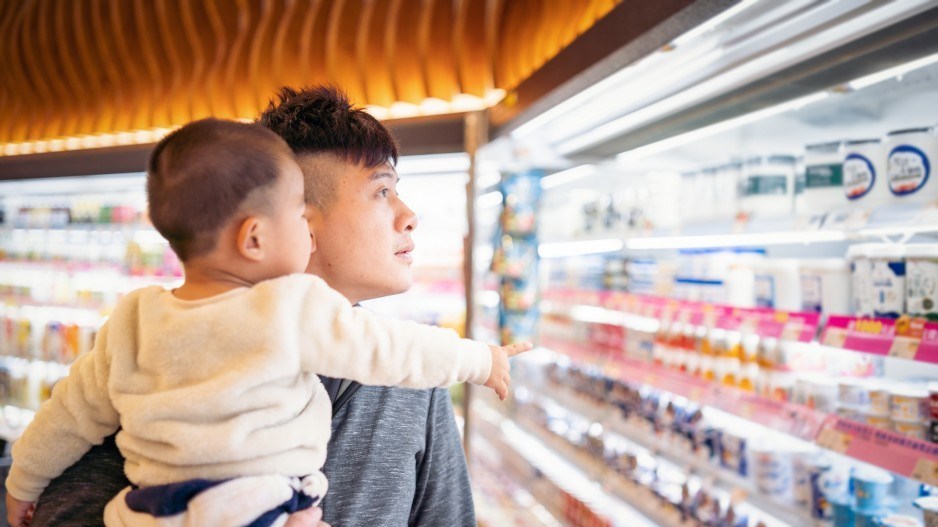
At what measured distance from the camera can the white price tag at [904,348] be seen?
5.07 feet

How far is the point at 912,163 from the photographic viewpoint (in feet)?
5.54

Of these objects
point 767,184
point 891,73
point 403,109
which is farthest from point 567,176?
point 891,73

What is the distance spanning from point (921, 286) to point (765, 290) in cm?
53

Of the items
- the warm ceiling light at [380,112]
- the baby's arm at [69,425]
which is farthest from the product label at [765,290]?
the warm ceiling light at [380,112]

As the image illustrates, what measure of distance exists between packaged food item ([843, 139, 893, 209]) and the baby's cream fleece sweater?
1308 millimetres

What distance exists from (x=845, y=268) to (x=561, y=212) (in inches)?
73.5

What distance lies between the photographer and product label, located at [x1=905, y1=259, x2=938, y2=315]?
157cm

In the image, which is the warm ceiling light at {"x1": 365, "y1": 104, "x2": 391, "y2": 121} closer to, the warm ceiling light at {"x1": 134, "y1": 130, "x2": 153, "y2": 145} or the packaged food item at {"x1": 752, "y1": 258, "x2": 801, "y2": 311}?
the warm ceiling light at {"x1": 134, "y1": 130, "x2": 153, "y2": 145}

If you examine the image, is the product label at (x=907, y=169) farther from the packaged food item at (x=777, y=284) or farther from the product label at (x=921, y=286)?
the packaged food item at (x=777, y=284)

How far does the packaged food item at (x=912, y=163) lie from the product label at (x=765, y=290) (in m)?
0.45

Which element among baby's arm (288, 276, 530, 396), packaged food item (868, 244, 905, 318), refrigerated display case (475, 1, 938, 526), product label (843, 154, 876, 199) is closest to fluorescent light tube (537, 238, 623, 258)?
refrigerated display case (475, 1, 938, 526)

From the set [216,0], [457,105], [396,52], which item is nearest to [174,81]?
[216,0]

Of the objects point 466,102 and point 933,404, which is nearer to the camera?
point 933,404

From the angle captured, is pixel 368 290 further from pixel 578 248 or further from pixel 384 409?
pixel 578 248
